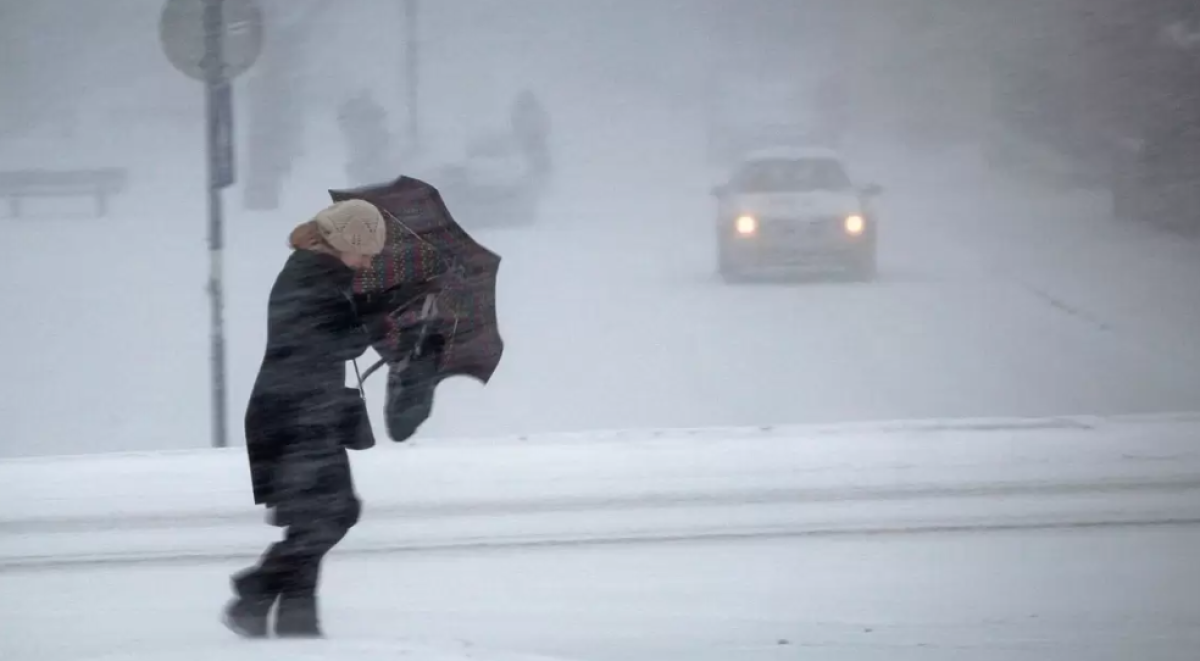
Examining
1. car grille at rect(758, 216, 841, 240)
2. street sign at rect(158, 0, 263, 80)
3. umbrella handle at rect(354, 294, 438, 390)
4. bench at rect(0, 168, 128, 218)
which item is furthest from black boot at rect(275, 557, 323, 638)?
car grille at rect(758, 216, 841, 240)

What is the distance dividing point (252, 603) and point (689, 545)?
172 centimetres

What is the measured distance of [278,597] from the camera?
3.28 meters

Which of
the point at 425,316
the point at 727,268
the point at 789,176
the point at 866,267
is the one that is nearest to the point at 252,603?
the point at 425,316

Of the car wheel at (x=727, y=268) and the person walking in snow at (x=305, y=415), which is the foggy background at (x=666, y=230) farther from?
the person walking in snow at (x=305, y=415)

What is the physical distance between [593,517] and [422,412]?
170cm

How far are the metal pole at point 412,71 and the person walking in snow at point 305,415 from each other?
156 inches

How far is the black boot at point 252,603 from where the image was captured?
3246 millimetres

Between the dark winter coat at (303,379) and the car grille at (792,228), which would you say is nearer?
the dark winter coat at (303,379)

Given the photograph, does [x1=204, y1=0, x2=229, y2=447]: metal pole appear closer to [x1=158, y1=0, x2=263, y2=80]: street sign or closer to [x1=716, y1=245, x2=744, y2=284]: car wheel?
[x1=158, y1=0, x2=263, y2=80]: street sign

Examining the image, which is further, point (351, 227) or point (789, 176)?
point (789, 176)

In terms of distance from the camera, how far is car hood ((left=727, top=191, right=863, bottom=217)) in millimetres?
7242

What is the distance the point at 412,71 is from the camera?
704cm

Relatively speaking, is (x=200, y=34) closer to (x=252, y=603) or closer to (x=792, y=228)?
(x=252, y=603)

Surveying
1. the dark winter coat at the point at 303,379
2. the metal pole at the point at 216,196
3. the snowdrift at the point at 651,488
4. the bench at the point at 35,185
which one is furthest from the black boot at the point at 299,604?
the bench at the point at 35,185
